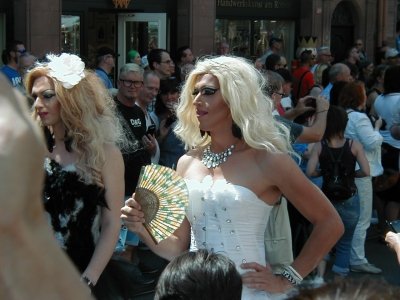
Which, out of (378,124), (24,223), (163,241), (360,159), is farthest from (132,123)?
(24,223)

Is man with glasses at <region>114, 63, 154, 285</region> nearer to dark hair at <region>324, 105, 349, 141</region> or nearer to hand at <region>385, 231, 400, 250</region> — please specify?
dark hair at <region>324, 105, 349, 141</region>

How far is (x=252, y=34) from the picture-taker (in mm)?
17500

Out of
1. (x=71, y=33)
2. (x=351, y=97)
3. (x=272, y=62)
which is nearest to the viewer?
(x=351, y=97)

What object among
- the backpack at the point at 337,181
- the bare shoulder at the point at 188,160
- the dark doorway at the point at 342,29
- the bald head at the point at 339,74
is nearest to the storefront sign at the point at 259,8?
the dark doorway at the point at 342,29

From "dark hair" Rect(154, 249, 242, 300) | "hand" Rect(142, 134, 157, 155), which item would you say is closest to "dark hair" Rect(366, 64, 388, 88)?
"hand" Rect(142, 134, 157, 155)

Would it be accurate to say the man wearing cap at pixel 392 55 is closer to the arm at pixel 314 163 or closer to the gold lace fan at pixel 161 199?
the arm at pixel 314 163

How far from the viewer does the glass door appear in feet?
46.4

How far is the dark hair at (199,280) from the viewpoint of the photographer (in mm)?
2465

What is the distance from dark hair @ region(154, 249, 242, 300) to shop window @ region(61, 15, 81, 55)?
11.9m

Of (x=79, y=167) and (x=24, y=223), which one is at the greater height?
(x=24, y=223)

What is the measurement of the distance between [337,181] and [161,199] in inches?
158

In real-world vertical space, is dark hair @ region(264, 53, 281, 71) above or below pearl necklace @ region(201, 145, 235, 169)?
above

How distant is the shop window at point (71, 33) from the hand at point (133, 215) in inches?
437

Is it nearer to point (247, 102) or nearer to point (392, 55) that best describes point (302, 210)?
point (247, 102)
